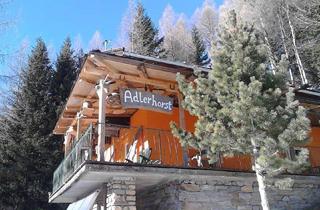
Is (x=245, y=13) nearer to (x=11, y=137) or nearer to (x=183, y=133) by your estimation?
(x=11, y=137)

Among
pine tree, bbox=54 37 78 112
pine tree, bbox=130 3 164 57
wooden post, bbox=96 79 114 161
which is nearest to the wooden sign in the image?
wooden post, bbox=96 79 114 161

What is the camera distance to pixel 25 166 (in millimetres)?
18812

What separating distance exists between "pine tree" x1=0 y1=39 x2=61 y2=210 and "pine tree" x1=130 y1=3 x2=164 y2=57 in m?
10.3

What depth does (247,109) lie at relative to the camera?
22.6 feet

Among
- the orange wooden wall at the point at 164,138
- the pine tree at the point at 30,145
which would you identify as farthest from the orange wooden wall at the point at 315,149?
the pine tree at the point at 30,145

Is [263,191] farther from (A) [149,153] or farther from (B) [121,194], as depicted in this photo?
(A) [149,153]

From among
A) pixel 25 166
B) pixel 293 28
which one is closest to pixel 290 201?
pixel 25 166

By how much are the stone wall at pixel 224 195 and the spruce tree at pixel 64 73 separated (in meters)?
14.5

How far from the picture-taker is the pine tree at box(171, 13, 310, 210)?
272 inches

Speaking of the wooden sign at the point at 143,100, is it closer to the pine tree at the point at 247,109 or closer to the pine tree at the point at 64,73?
the pine tree at the point at 247,109

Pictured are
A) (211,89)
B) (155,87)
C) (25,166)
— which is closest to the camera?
(211,89)

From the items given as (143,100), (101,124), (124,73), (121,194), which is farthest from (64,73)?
(121,194)

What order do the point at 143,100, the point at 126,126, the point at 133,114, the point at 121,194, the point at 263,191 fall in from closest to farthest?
1. the point at 263,191
2. the point at 121,194
3. the point at 143,100
4. the point at 126,126
5. the point at 133,114

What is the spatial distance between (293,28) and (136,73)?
18.6m
